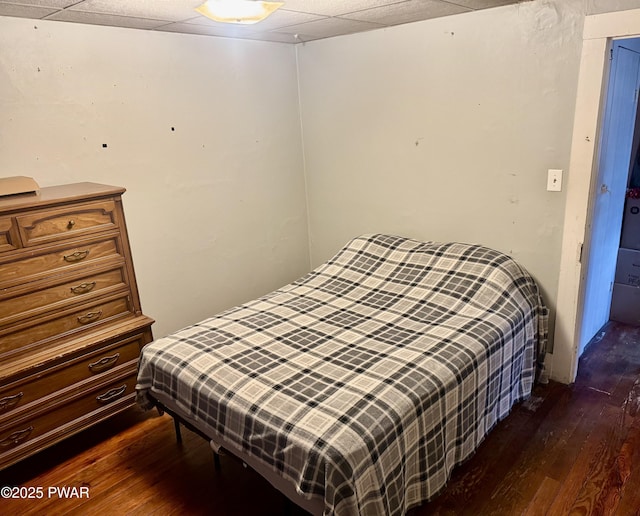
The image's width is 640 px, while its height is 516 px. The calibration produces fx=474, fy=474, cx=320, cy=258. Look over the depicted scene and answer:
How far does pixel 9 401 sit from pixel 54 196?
91 centimetres

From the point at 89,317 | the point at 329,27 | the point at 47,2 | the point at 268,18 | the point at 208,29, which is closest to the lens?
the point at 47,2

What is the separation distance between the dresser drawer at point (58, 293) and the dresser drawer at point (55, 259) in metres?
0.05

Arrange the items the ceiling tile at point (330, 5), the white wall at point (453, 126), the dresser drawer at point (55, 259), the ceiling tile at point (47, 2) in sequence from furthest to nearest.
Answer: the white wall at point (453, 126), the ceiling tile at point (330, 5), the dresser drawer at point (55, 259), the ceiling tile at point (47, 2)

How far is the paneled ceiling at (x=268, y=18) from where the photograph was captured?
6.66ft

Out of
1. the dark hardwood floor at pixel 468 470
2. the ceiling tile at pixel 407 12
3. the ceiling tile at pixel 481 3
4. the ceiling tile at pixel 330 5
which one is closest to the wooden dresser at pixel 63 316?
the dark hardwood floor at pixel 468 470

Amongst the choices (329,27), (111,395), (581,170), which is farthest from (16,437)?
(581,170)

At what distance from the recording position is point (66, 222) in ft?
7.02

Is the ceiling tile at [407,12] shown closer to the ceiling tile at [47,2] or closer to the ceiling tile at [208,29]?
the ceiling tile at [208,29]

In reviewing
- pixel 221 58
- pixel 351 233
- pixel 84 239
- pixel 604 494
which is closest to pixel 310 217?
A: pixel 351 233

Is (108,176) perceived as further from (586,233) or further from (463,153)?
(586,233)

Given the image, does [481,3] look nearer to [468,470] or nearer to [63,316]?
[468,470]

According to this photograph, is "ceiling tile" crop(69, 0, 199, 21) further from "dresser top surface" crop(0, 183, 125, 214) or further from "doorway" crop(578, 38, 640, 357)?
"doorway" crop(578, 38, 640, 357)

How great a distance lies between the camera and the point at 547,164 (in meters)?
2.49

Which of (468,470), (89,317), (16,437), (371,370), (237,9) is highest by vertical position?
(237,9)
